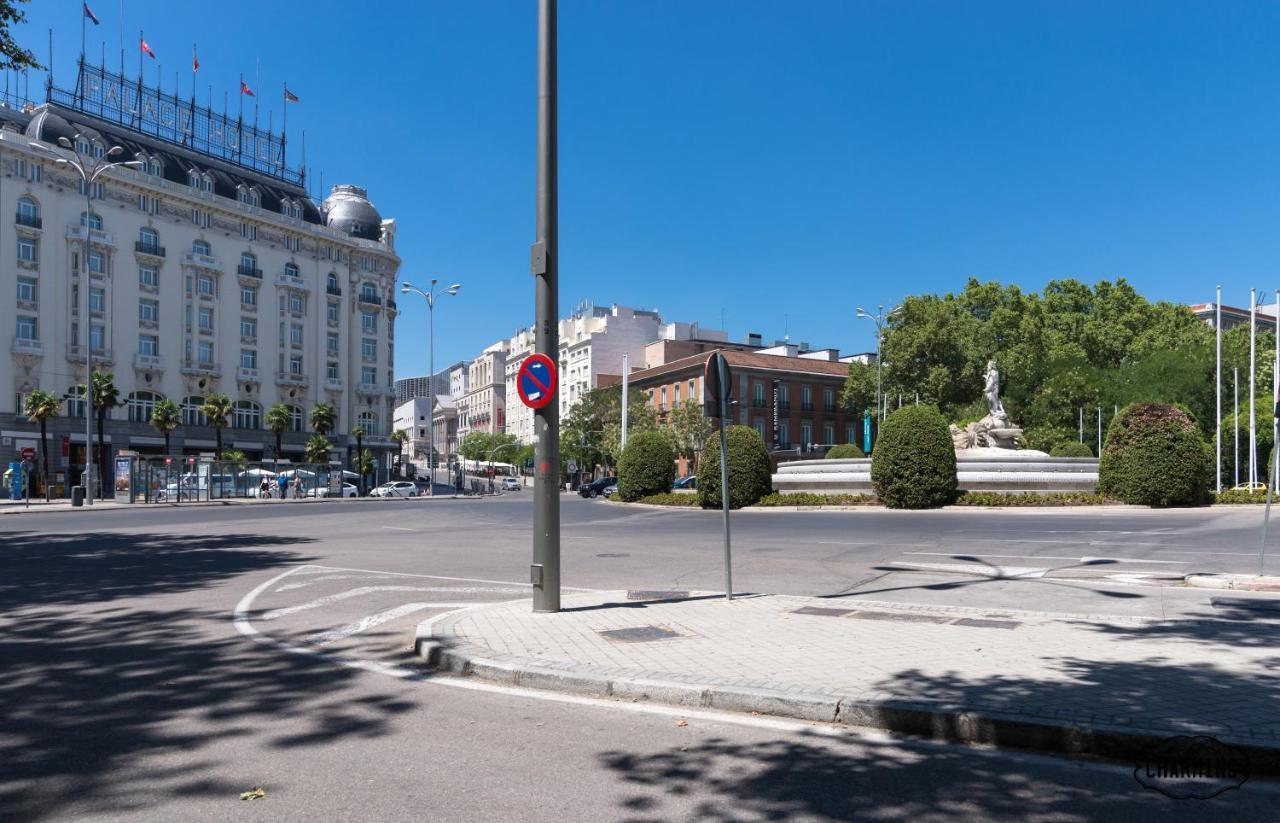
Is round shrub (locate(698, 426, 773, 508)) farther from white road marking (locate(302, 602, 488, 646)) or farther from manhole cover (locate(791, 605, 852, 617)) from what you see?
manhole cover (locate(791, 605, 852, 617))

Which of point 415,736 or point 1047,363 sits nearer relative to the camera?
point 415,736

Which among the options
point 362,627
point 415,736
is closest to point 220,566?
point 362,627

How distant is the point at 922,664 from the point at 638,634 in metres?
2.33

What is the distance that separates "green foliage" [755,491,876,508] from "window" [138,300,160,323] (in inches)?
2198

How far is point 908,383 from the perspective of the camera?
225 feet

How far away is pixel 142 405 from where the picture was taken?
6769cm

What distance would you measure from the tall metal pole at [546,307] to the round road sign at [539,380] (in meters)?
0.07

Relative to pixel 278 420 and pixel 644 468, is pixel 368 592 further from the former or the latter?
pixel 278 420

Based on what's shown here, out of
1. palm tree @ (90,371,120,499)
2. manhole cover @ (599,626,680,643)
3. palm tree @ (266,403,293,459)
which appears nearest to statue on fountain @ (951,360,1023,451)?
manhole cover @ (599,626,680,643)

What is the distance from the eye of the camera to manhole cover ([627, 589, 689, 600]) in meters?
9.61

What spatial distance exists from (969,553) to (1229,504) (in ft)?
59.6

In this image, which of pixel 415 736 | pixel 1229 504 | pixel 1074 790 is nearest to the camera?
pixel 1074 790

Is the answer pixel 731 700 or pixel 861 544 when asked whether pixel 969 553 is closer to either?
pixel 861 544

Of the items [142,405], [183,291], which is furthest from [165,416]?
[183,291]
